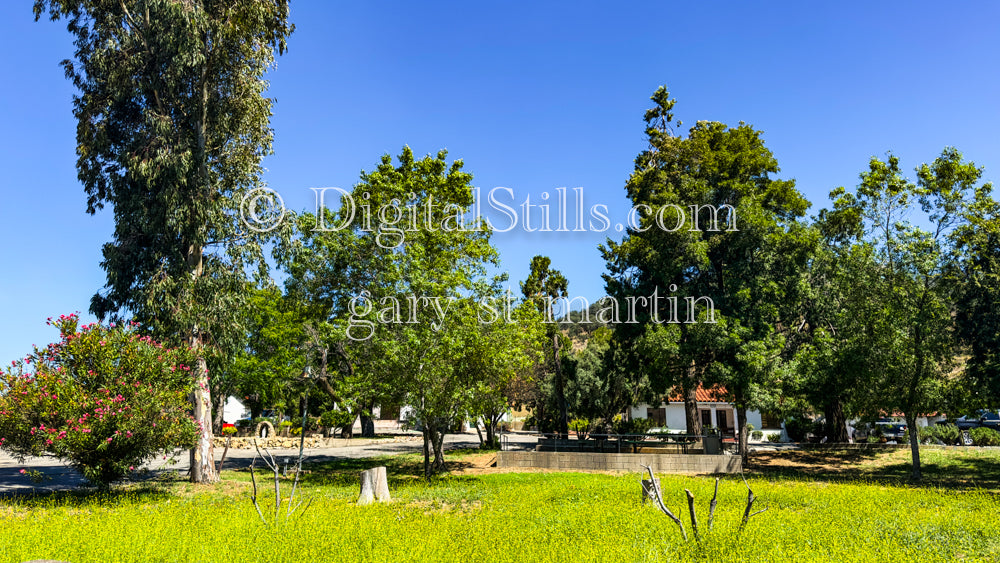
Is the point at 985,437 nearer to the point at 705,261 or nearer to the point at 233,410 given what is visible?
the point at 705,261

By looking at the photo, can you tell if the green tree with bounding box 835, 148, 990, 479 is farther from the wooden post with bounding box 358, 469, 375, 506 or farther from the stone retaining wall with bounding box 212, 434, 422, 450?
the stone retaining wall with bounding box 212, 434, 422, 450

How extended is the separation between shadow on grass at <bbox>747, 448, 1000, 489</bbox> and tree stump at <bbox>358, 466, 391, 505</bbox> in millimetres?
14478

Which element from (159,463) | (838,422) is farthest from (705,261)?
(159,463)

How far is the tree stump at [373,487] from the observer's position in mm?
14156

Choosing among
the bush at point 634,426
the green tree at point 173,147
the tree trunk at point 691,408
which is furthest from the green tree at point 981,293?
the green tree at point 173,147

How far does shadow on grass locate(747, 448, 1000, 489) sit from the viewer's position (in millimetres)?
20766

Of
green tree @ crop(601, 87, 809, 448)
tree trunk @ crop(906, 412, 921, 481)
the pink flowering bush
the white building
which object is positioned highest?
green tree @ crop(601, 87, 809, 448)

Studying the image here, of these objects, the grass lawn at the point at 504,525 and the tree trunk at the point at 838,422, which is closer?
the grass lawn at the point at 504,525

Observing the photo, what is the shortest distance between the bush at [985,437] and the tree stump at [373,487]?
3529 cm

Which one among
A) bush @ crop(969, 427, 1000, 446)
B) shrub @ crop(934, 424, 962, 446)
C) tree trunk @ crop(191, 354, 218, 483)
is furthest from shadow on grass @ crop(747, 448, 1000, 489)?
tree trunk @ crop(191, 354, 218, 483)

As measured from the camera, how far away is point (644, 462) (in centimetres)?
2298

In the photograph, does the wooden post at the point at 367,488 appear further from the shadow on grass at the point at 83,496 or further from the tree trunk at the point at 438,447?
the tree trunk at the point at 438,447

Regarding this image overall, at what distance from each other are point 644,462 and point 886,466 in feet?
36.2

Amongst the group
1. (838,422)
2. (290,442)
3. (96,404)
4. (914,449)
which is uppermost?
(96,404)
